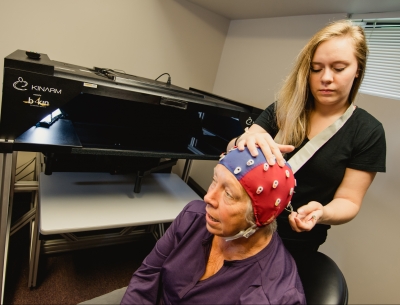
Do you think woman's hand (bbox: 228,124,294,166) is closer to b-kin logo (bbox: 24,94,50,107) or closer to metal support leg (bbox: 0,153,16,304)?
b-kin logo (bbox: 24,94,50,107)

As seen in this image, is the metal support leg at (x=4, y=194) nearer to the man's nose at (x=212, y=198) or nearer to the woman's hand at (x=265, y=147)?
the man's nose at (x=212, y=198)

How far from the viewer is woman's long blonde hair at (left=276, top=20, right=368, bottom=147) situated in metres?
0.93

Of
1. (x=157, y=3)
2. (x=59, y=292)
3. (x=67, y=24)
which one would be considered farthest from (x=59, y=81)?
(x=157, y=3)

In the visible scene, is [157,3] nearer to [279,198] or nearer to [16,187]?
[16,187]

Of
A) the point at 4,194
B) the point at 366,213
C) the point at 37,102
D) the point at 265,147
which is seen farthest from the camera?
the point at 366,213

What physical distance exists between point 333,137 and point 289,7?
1.20m

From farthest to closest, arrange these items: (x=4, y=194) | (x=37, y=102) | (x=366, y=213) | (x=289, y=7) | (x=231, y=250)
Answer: (x=289, y=7)
(x=366, y=213)
(x=4, y=194)
(x=37, y=102)
(x=231, y=250)

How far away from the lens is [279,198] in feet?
2.51

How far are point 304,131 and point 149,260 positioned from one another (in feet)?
2.49

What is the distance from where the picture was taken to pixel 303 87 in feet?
3.37

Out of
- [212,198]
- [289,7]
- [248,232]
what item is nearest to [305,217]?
[248,232]

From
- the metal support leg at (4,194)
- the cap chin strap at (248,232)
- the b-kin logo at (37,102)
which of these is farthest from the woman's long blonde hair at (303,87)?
the metal support leg at (4,194)

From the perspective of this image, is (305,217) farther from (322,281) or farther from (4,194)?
(4,194)

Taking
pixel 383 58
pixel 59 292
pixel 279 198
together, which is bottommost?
pixel 59 292
